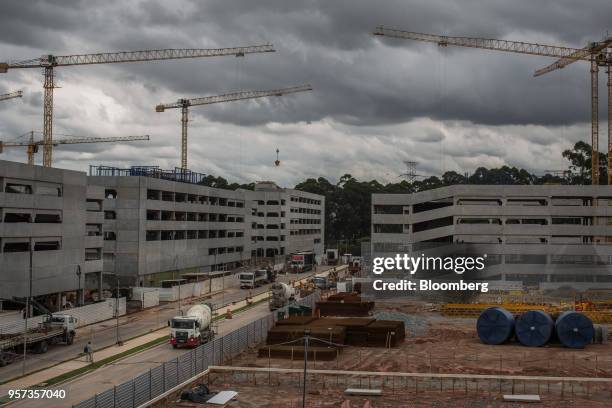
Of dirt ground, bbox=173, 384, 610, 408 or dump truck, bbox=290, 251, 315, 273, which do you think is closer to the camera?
dirt ground, bbox=173, 384, 610, 408

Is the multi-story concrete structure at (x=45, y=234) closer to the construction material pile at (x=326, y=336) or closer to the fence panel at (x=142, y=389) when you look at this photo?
the construction material pile at (x=326, y=336)

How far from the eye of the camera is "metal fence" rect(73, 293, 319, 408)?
30.3m

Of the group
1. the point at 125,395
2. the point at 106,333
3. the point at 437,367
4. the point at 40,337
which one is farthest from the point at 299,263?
the point at 125,395

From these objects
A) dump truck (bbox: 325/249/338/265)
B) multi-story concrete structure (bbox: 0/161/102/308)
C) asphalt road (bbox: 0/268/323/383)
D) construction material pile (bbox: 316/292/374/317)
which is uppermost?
multi-story concrete structure (bbox: 0/161/102/308)

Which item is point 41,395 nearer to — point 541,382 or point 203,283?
point 541,382

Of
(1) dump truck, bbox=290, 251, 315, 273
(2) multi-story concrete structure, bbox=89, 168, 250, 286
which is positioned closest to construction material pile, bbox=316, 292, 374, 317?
(2) multi-story concrete structure, bbox=89, 168, 250, 286

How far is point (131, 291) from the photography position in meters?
79.3

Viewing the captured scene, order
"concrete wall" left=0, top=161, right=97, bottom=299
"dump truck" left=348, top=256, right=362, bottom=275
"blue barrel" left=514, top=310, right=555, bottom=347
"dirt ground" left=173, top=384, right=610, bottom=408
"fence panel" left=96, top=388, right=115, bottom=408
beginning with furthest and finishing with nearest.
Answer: "dump truck" left=348, top=256, right=362, bottom=275 < "concrete wall" left=0, top=161, right=97, bottom=299 < "blue barrel" left=514, top=310, right=555, bottom=347 < "dirt ground" left=173, top=384, right=610, bottom=408 < "fence panel" left=96, top=388, right=115, bottom=408

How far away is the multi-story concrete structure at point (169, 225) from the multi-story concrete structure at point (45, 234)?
1171 centimetres

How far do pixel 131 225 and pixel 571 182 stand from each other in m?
128

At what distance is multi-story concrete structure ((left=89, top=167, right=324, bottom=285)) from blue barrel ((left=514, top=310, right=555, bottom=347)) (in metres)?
53.3

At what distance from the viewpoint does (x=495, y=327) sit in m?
54.3

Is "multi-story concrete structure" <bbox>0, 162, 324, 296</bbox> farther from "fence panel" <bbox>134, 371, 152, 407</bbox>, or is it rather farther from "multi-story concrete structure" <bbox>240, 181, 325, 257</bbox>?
"fence panel" <bbox>134, 371, 152, 407</bbox>

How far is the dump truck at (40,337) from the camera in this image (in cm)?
4569
